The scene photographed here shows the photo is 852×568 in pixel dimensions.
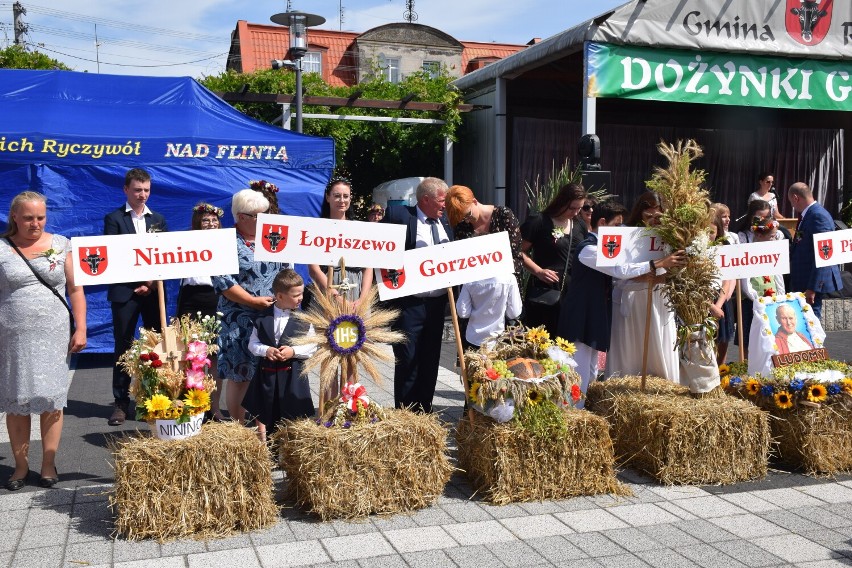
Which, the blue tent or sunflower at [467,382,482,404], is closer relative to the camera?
sunflower at [467,382,482,404]

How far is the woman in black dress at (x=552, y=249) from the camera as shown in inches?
228

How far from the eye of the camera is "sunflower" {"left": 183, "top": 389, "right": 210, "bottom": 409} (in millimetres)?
4035

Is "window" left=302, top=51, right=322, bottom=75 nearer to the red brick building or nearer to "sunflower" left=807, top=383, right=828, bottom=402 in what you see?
the red brick building

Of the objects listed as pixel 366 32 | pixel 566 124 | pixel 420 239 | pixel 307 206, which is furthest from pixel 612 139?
pixel 366 32

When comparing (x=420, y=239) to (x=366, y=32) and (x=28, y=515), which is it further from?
(x=366, y=32)

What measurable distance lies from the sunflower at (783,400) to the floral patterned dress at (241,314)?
323 cm

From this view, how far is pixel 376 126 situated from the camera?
15.1 m

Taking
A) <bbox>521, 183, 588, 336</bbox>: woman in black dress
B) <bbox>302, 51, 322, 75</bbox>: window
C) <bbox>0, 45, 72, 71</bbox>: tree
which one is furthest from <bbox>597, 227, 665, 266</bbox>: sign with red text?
<bbox>302, 51, 322, 75</bbox>: window

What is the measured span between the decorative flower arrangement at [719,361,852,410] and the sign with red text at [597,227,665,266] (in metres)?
1.03

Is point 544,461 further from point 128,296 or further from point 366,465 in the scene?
point 128,296

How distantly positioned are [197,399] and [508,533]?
1.68 m

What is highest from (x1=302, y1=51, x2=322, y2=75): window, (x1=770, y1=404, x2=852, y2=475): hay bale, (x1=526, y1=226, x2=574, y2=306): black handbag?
(x1=302, y1=51, x2=322, y2=75): window

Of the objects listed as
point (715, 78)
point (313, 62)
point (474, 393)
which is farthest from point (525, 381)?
point (313, 62)

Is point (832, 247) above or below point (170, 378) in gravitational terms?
above
